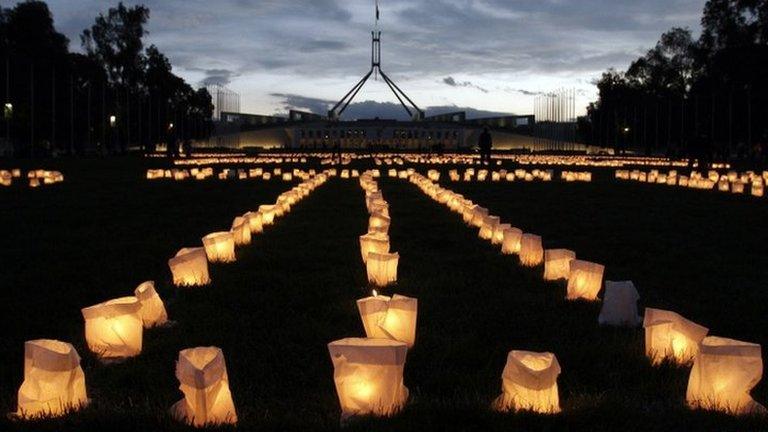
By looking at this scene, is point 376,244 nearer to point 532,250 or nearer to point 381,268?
point 381,268

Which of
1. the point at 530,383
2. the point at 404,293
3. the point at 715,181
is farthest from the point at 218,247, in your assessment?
the point at 715,181

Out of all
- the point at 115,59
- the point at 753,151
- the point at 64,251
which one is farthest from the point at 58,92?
the point at 64,251

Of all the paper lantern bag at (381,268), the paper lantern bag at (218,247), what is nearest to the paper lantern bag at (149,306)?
the paper lantern bag at (381,268)

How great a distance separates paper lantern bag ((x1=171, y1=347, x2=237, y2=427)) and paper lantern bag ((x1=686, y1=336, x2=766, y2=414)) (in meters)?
1.98

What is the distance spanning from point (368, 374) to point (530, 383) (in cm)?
66

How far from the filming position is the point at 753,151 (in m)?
47.3

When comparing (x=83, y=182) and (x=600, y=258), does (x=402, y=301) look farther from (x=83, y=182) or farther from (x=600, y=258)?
(x=83, y=182)

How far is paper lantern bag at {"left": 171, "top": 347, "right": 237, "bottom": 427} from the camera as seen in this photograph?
3371mm

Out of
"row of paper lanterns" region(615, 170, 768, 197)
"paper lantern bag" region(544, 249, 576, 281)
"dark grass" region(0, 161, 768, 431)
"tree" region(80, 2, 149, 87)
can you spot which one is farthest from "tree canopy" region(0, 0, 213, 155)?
"paper lantern bag" region(544, 249, 576, 281)

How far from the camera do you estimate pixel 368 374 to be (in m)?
3.50

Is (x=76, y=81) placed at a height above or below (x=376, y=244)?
above

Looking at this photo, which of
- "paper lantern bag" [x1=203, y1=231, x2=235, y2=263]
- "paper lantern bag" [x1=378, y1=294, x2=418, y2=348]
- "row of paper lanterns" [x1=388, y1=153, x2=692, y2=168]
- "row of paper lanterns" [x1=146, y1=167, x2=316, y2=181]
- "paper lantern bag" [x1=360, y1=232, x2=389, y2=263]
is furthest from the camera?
"row of paper lanterns" [x1=388, y1=153, x2=692, y2=168]

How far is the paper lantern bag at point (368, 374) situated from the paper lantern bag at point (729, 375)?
1302 mm

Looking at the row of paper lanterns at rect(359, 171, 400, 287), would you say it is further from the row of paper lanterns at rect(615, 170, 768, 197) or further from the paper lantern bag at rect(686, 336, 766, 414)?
the row of paper lanterns at rect(615, 170, 768, 197)
